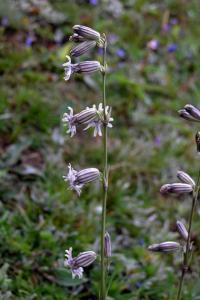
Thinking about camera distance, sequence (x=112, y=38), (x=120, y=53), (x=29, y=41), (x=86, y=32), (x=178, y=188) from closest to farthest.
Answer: (x=86, y=32)
(x=178, y=188)
(x=29, y=41)
(x=120, y=53)
(x=112, y=38)

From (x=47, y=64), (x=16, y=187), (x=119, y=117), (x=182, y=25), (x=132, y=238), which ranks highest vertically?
(x=182, y=25)

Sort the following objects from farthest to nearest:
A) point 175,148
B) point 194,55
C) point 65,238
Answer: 1. point 194,55
2. point 175,148
3. point 65,238

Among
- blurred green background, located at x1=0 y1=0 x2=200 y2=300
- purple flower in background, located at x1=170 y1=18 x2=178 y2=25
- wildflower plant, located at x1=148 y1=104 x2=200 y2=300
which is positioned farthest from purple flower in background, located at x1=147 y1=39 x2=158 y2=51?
wildflower plant, located at x1=148 y1=104 x2=200 y2=300

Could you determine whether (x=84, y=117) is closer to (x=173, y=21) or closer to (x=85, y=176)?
(x=85, y=176)

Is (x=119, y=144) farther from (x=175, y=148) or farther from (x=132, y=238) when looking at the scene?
(x=132, y=238)

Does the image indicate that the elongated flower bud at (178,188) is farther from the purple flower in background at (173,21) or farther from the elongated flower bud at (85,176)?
the purple flower in background at (173,21)

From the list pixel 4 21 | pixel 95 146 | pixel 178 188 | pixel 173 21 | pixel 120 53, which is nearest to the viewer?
pixel 178 188

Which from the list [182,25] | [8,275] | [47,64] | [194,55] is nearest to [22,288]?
[8,275]

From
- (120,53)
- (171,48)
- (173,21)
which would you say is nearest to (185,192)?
(120,53)
